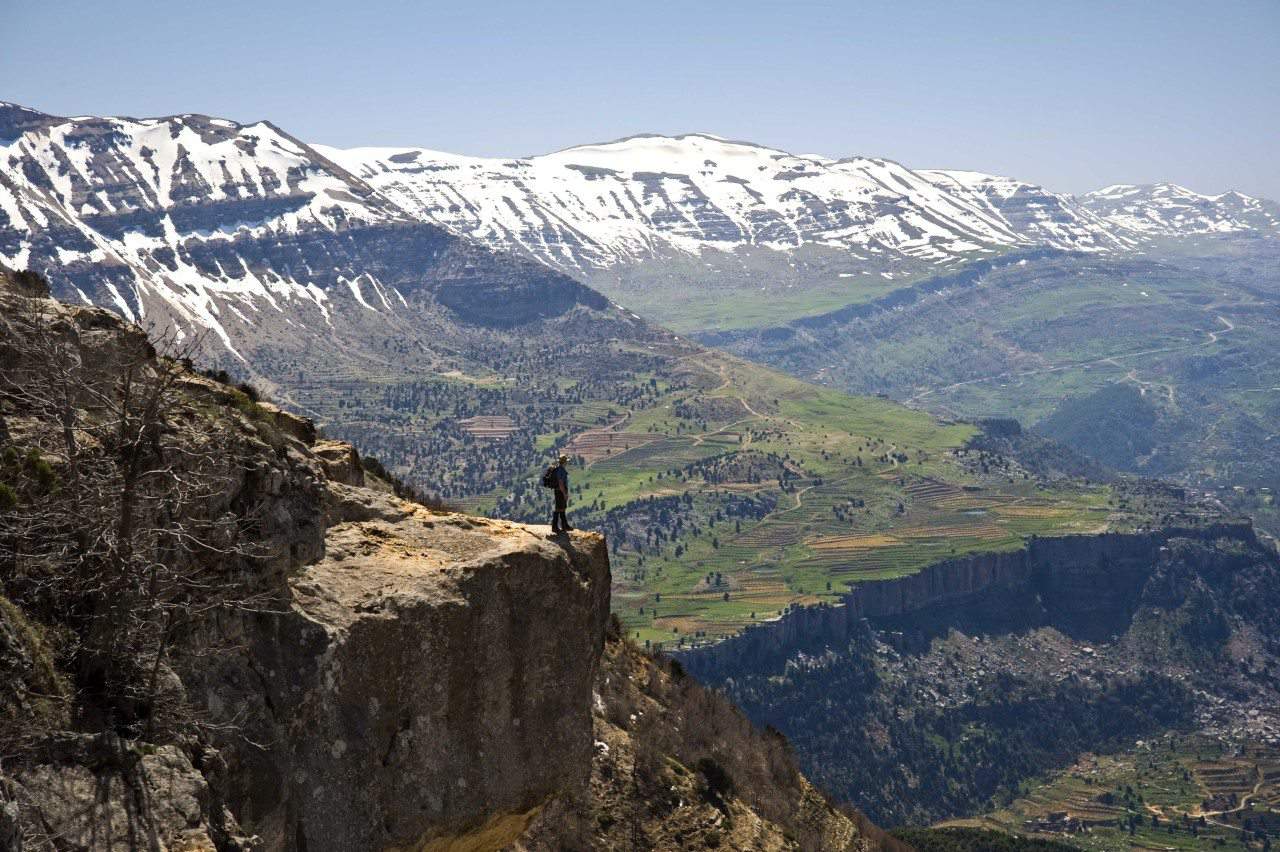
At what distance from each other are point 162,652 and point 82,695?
122 centimetres

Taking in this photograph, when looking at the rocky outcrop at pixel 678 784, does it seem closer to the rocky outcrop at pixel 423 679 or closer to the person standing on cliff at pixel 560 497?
the rocky outcrop at pixel 423 679

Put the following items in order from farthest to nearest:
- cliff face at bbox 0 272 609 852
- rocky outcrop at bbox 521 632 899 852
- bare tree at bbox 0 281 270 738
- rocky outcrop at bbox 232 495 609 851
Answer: rocky outcrop at bbox 521 632 899 852 < rocky outcrop at bbox 232 495 609 851 < bare tree at bbox 0 281 270 738 < cliff face at bbox 0 272 609 852

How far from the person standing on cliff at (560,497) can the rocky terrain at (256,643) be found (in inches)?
30.5

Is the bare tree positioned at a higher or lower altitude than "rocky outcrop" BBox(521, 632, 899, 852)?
higher

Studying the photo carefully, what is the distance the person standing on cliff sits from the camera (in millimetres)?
31500

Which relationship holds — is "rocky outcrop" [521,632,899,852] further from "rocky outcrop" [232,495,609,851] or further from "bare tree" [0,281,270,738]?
"bare tree" [0,281,270,738]

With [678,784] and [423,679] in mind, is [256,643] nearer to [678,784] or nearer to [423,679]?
[423,679]

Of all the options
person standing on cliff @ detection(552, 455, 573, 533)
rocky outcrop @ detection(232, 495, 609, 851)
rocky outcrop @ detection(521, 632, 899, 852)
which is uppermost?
person standing on cliff @ detection(552, 455, 573, 533)

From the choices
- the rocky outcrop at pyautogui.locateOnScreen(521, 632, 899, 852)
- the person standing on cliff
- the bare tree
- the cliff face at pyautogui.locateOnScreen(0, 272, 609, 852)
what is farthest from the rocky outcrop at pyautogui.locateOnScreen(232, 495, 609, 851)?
the rocky outcrop at pyautogui.locateOnScreen(521, 632, 899, 852)

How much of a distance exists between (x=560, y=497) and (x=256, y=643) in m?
9.21

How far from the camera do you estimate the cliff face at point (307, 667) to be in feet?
64.5

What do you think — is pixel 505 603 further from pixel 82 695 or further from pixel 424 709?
pixel 82 695

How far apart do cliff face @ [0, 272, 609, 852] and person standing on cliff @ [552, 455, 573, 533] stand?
57 cm

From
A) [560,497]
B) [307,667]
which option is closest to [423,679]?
[307,667]
